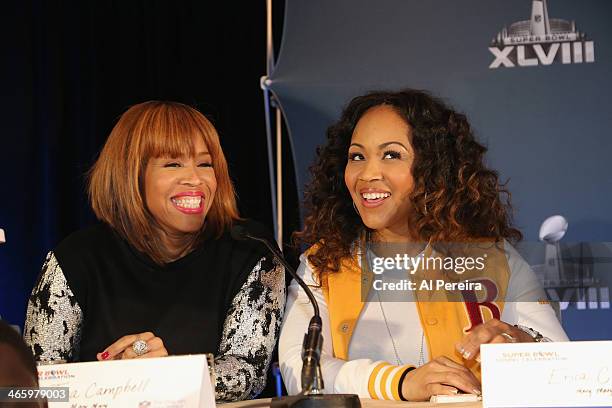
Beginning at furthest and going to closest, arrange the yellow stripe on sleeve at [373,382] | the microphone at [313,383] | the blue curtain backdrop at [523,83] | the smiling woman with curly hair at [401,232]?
1. the blue curtain backdrop at [523,83]
2. the smiling woman with curly hair at [401,232]
3. the yellow stripe on sleeve at [373,382]
4. the microphone at [313,383]

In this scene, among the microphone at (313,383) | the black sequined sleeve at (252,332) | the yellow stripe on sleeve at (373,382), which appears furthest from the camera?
the black sequined sleeve at (252,332)

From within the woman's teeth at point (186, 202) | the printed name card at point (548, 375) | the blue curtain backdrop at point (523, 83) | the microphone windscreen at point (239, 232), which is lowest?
the printed name card at point (548, 375)

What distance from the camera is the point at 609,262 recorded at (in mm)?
2496

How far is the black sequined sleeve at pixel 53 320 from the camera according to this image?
2176mm

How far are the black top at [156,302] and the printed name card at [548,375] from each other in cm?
80

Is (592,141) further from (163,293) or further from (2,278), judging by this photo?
(2,278)

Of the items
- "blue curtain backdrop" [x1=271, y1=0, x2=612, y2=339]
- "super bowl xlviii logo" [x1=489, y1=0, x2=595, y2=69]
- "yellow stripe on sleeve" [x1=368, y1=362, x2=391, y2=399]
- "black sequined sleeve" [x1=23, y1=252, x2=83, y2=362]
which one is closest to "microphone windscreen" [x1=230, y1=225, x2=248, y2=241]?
"yellow stripe on sleeve" [x1=368, y1=362, x2=391, y2=399]

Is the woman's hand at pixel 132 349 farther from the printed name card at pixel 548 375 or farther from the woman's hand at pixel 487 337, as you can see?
the printed name card at pixel 548 375

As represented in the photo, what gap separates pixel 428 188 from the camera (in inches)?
87.4

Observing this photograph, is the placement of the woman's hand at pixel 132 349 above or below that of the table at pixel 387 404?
above

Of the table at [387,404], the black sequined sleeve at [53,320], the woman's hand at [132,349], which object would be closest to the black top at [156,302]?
the black sequined sleeve at [53,320]

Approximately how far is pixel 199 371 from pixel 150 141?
986 millimetres

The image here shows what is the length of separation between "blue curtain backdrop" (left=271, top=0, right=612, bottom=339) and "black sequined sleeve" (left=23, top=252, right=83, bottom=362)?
3.30 feet

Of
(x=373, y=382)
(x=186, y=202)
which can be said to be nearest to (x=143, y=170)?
(x=186, y=202)
